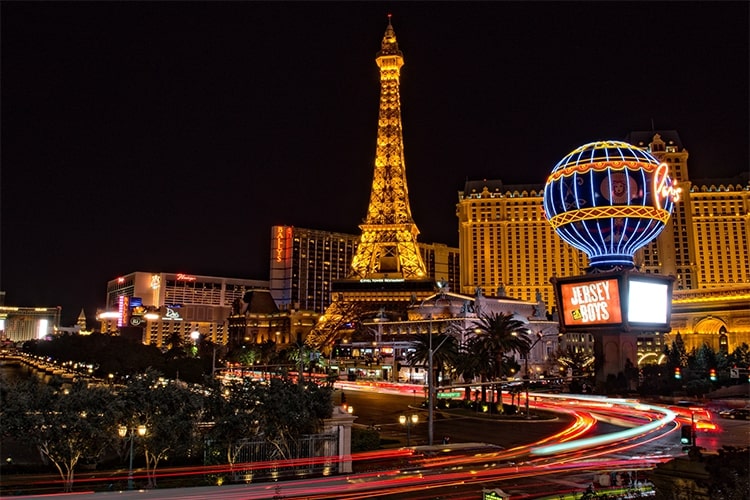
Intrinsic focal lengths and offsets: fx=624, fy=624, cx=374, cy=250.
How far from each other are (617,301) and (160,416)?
49.4 metres

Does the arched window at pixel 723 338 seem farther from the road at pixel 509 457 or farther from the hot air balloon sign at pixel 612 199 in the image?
the road at pixel 509 457

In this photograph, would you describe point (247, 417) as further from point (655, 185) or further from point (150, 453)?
point (655, 185)

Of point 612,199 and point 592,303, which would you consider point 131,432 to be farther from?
point 612,199

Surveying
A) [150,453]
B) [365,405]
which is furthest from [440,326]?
[150,453]

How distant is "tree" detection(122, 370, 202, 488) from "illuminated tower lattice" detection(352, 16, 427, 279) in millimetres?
104304

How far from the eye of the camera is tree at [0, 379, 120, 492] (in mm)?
23703

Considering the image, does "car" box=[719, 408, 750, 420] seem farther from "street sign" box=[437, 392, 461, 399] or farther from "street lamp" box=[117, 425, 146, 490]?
"street lamp" box=[117, 425, 146, 490]

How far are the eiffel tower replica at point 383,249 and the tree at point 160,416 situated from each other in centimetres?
10039

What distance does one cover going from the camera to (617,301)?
204ft

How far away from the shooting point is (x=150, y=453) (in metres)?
26.0

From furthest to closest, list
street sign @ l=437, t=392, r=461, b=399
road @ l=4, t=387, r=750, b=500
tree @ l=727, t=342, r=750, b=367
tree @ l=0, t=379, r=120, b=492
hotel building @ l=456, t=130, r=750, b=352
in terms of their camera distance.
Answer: hotel building @ l=456, t=130, r=750, b=352, tree @ l=727, t=342, r=750, b=367, street sign @ l=437, t=392, r=461, b=399, tree @ l=0, t=379, r=120, b=492, road @ l=4, t=387, r=750, b=500

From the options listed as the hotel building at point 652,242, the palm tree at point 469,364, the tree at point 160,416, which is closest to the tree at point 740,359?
the hotel building at point 652,242

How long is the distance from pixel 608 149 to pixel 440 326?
49262 mm

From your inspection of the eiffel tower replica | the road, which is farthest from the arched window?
the road
